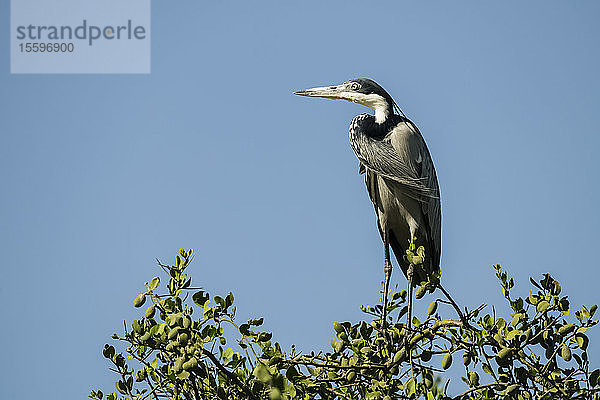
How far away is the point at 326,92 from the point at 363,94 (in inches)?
8.4

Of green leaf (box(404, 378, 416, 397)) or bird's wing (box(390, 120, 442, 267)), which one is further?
bird's wing (box(390, 120, 442, 267))

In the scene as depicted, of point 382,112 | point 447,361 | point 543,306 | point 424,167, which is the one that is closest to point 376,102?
point 382,112

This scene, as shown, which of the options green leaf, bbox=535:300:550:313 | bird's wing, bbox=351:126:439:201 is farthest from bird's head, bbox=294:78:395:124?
green leaf, bbox=535:300:550:313

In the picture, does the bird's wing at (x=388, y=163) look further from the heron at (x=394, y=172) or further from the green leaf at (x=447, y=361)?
the green leaf at (x=447, y=361)

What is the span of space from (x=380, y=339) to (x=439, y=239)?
5.50ft

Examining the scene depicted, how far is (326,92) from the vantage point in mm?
4379

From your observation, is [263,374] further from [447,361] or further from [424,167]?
[424,167]

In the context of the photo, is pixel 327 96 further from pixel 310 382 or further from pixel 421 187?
pixel 310 382

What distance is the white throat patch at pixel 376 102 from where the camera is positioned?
427 centimetres

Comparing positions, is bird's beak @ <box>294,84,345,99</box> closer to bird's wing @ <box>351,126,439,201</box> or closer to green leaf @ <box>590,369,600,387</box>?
bird's wing @ <box>351,126,439,201</box>

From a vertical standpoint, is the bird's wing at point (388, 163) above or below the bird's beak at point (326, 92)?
below

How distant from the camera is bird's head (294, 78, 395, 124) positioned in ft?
14.0

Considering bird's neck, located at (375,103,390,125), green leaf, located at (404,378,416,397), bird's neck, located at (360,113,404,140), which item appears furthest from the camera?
bird's neck, located at (375,103,390,125)

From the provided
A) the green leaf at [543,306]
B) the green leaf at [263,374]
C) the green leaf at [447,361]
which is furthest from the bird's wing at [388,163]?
the green leaf at [263,374]
